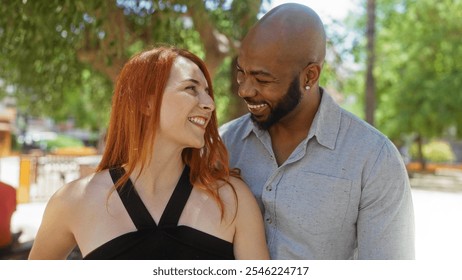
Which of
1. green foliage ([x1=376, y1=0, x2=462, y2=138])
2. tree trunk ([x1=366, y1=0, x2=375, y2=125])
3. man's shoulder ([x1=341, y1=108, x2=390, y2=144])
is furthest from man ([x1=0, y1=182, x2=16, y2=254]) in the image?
green foliage ([x1=376, y1=0, x2=462, y2=138])

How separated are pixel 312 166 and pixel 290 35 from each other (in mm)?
559

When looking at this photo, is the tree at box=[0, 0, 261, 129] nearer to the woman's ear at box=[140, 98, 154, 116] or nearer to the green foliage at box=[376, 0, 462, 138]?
the woman's ear at box=[140, 98, 154, 116]

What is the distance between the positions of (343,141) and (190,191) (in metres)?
0.68

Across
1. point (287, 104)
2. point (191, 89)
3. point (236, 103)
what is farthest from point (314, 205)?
point (236, 103)

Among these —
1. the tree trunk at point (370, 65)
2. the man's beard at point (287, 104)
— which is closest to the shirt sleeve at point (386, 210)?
the man's beard at point (287, 104)

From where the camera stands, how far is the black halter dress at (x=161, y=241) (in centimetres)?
225

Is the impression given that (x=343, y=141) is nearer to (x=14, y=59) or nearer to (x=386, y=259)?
(x=386, y=259)

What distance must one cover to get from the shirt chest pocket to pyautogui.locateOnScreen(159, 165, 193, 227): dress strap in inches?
15.2

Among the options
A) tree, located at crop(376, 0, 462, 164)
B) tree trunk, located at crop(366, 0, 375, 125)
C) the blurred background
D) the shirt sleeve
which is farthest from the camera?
tree, located at crop(376, 0, 462, 164)

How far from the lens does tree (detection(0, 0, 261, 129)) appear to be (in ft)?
15.8

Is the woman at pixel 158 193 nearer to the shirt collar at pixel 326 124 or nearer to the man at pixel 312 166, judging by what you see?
the man at pixel 312 166

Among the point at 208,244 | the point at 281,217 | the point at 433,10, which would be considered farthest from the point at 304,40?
the point at 433,10

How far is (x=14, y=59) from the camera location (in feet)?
24.8

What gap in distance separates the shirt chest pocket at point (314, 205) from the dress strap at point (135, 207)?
54cm
